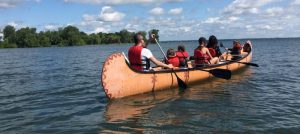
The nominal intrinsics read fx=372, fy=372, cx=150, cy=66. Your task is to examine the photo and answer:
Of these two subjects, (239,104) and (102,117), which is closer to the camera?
(102,117)

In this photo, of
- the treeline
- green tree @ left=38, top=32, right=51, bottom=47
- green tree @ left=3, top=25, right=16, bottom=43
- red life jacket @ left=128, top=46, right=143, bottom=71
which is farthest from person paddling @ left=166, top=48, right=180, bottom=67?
green tree @ left=3, top=25, right=16, bottom=43

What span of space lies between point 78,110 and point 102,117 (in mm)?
1133

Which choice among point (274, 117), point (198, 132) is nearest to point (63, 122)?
point (198, 132)

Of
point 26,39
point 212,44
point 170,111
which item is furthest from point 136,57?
point 26,39

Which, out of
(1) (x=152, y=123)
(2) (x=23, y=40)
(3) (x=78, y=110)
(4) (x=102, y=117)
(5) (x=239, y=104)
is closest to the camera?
(1) (x=152, y=123)

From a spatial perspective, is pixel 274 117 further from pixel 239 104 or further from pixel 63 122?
pixel 63 122

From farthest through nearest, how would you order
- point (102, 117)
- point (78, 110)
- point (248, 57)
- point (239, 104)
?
point (248, 57), point (239, 104), point (78, 110), point (102, 117)

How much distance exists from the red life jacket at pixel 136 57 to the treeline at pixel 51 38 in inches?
4166

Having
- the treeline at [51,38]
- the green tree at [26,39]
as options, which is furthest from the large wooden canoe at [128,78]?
the green tree at [26,39]

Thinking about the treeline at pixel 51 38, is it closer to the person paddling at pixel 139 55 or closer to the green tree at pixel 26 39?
the green tree at pixel 26 39

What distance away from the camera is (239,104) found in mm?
11492

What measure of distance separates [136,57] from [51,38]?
117800mm

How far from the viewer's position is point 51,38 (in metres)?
125

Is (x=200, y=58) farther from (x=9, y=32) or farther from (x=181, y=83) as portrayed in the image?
(x=9, y=32)
